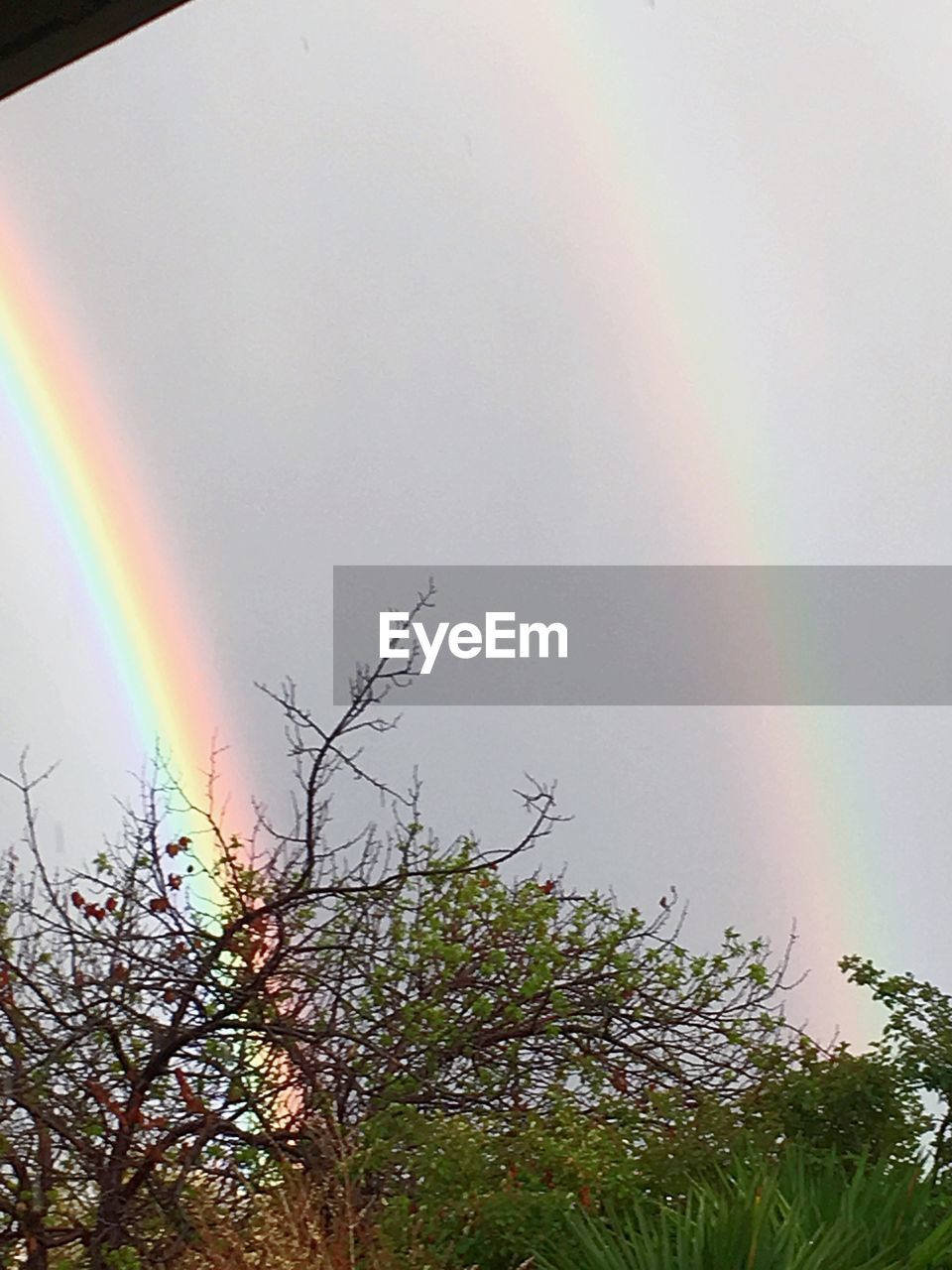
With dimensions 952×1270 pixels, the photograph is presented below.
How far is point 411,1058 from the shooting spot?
219 inches

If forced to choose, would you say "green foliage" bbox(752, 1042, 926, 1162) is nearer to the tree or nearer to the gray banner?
the tree

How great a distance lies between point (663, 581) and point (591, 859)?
597 centimetres

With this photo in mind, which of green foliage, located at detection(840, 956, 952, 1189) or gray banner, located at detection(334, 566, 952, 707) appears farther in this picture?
gray banner, located at detection(334, 566, 952, 707)

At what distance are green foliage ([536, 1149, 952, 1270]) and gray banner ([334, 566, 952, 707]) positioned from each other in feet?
29.9

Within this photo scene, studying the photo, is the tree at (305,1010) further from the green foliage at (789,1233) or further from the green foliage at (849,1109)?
the green foliage at (789,1233)

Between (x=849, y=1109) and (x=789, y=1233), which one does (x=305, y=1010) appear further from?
(x=789, y=1233)

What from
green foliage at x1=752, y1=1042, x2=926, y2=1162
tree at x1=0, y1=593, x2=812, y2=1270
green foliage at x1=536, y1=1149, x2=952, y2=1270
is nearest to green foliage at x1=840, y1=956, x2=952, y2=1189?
green foliage at x1=752, y1=1042, x2=926, y2=1162

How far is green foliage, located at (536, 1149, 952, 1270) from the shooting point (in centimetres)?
255

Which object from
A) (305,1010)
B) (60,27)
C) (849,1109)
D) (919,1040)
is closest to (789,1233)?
(849,1109)

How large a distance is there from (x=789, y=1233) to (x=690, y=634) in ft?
38.0

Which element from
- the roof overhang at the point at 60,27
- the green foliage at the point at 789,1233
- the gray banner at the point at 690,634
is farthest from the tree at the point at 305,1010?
the gray banner at the point at 690,634

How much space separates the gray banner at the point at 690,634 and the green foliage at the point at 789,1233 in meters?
9.11

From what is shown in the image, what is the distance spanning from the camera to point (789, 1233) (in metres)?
2.53

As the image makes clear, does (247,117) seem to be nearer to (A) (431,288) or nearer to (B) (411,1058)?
(A) (431,288)
